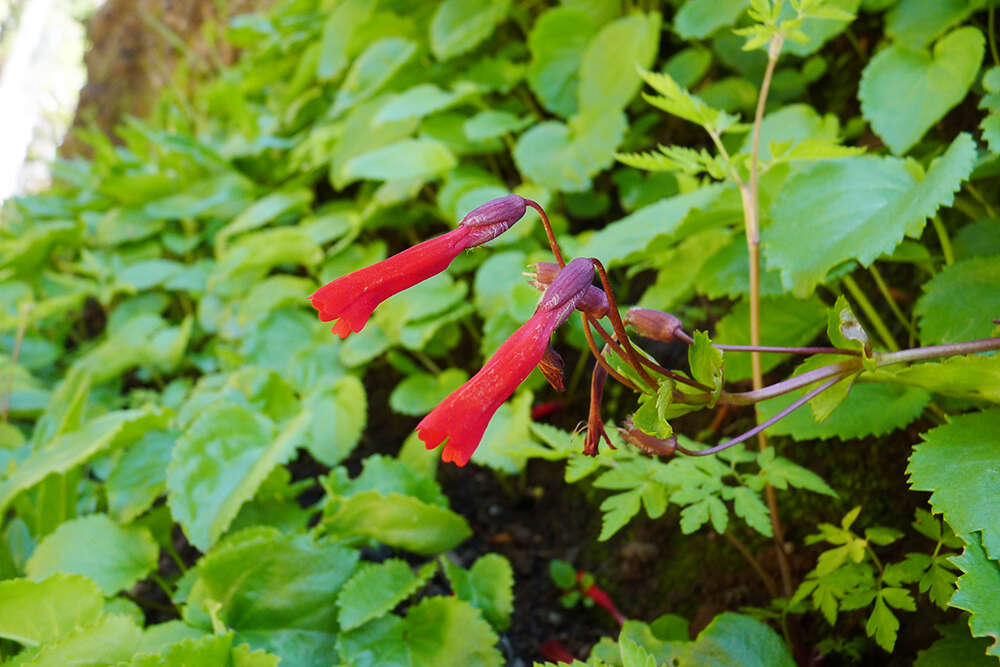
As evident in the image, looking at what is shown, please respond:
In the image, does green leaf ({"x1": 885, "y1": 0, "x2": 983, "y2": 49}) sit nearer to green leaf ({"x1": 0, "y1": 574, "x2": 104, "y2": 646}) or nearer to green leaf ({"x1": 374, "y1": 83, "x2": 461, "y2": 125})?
green leaf ({"x1": 374, "y1": 83, "x2": 461, "y2": 125})

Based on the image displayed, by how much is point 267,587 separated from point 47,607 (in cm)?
27

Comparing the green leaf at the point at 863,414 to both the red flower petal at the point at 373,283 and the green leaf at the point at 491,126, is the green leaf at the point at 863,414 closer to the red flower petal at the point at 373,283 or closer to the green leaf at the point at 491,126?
the red flower petal at the point at 373,283

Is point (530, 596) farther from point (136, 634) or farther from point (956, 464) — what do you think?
point (956, 464)

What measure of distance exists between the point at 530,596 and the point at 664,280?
59 cm

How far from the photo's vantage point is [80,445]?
1114mm

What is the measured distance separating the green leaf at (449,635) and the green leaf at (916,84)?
87 cm

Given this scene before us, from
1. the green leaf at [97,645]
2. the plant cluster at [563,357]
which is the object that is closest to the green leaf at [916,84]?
the plant cluster at [563,357]

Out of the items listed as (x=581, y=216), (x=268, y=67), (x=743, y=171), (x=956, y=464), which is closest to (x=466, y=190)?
(x=581, y=216)

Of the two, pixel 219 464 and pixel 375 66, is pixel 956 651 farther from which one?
pixel 375 66

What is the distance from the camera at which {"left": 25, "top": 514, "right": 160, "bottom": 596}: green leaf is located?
103 cm

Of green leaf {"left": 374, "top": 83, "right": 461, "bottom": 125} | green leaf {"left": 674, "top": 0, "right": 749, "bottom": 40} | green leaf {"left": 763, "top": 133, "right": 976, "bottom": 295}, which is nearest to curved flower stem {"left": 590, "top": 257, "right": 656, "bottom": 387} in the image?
green leaf {"left": 763, "top": 133, "right": 976, "bottom": 295}

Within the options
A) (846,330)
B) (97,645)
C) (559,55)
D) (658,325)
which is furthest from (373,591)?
(559,55)

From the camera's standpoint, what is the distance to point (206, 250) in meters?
2.50

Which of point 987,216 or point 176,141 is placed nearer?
point 987,216
